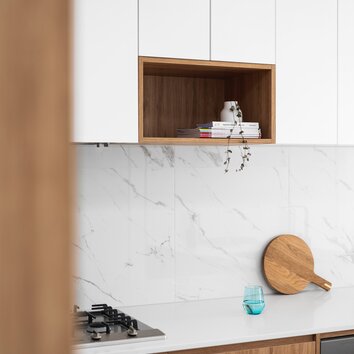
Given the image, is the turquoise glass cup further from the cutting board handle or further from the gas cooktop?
the cutting board handle

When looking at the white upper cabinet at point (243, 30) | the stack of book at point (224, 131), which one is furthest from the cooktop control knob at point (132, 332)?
the white upper cabinet at point (243, 30)

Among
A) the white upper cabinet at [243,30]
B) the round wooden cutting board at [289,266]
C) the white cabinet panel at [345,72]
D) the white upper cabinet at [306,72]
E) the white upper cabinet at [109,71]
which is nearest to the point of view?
the white upper cabinet at [109,71]

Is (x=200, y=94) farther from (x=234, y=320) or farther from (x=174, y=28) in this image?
(x=234, y=320)

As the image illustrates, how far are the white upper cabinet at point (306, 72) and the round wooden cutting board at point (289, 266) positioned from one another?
56 centimetres

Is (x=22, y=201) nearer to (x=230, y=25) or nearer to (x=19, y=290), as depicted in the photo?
(x=19, y=290)

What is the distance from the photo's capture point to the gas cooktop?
2172 mm

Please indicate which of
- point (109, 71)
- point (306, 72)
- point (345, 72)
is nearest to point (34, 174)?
point (109, 71)

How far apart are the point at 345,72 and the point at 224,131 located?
64cm

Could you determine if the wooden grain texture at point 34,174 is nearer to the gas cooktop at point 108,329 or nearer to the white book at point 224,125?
the gas cooktop at point 108,329

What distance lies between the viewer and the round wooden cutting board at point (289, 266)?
3.00m

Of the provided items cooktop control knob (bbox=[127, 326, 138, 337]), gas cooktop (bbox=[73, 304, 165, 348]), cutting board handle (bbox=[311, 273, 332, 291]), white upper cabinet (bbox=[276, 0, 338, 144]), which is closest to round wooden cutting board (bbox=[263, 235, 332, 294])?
cutting board handle (bbox=[311, 273, 332, 291])

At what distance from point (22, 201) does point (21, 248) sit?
1 cm

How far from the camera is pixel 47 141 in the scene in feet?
0.63

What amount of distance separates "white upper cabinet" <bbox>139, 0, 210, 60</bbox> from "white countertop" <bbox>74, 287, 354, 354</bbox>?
1.01 metres
